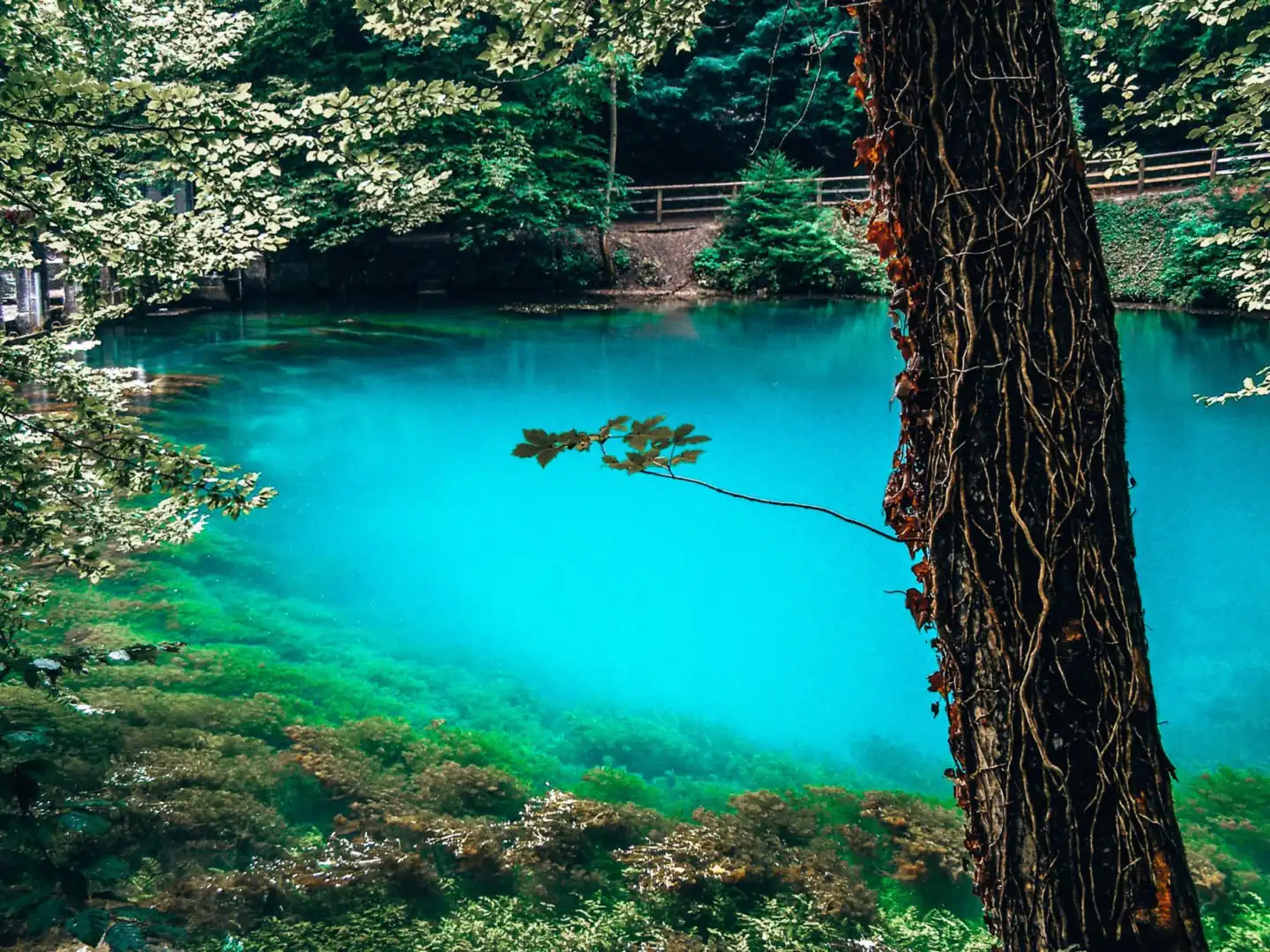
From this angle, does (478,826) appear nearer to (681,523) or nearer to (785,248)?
(681,523)

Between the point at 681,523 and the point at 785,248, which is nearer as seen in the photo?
the point at 681,523

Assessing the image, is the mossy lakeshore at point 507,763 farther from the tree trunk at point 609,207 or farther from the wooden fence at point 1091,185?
the tree trunk at point 609,207

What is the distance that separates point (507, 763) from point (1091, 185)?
20745 mm

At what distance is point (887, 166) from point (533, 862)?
3.65 meters

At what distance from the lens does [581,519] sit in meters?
9.63

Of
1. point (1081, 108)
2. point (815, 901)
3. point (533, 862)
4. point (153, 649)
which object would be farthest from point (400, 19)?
point (1081, 108)

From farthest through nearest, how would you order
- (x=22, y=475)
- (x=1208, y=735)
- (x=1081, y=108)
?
(x=1081, y=108)
(x=1208, y=735)
(x=22, y=475)

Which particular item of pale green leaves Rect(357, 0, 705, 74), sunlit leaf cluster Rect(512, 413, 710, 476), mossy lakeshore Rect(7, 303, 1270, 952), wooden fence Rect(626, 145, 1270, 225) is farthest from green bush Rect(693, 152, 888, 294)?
sunlit leaf cluster Rect(512, 413, 710, 476)

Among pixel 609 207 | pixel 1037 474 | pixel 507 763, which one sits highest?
pixel 609 207

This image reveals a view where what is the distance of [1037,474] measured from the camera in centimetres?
160

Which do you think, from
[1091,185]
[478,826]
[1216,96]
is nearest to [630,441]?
[478,826]

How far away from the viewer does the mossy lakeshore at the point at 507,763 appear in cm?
400

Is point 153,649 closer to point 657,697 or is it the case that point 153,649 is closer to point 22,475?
point 22,475

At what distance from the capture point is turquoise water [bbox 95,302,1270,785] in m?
6.62
